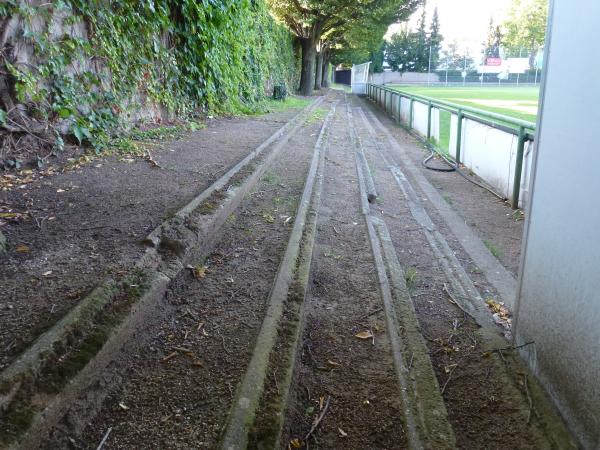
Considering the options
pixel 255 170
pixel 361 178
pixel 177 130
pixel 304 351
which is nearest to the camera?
pixel 304 351

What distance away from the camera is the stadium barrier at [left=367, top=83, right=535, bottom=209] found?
618cm

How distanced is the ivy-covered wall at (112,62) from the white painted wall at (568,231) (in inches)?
205

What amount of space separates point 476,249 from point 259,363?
3332 millimetres

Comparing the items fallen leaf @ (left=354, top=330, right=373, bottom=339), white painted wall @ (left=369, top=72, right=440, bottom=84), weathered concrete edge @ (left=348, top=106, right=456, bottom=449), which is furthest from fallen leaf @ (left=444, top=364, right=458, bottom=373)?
white painted wall @ (left=369, top=72, right=440, bottom=84)

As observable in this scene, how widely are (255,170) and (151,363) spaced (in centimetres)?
406

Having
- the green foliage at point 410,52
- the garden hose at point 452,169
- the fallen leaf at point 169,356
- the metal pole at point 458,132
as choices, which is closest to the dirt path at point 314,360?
the fallen leaf at point 169,356

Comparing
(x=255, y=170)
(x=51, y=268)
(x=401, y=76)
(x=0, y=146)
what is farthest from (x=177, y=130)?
(x=401, y=76)

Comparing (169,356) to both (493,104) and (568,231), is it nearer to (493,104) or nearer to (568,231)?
(568,231)

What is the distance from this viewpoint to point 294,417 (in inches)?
92.1

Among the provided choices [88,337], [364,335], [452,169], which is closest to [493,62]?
[452,169]

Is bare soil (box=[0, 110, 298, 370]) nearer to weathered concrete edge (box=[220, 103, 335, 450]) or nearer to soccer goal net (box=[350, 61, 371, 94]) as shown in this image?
weathered concrete edge (box=[220, 103, 335, 450])

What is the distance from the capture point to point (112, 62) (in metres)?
7.34

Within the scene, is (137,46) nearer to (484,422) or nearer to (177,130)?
(177,130)

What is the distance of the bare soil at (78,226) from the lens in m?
2.67
